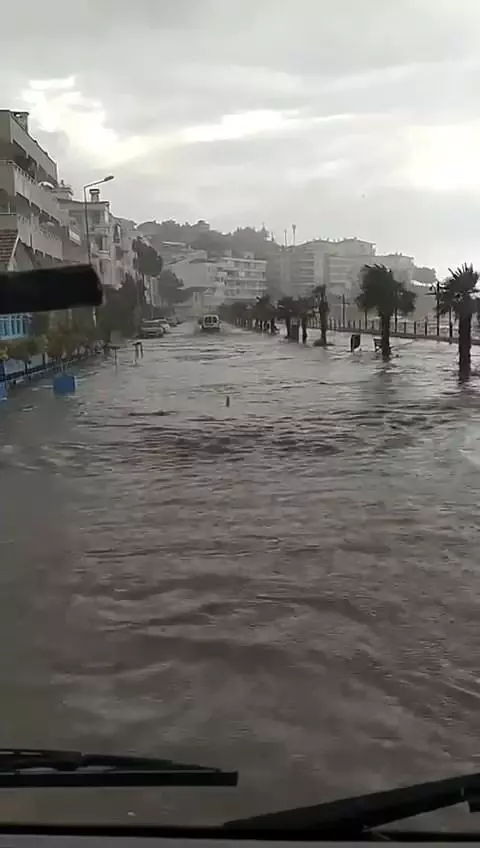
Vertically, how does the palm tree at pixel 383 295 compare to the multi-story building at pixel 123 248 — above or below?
below

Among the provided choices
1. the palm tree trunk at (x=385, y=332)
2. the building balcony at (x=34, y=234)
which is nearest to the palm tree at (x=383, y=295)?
the palm tree trunk at (x=385, y=332)

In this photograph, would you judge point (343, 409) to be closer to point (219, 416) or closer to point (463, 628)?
point (219, 416)

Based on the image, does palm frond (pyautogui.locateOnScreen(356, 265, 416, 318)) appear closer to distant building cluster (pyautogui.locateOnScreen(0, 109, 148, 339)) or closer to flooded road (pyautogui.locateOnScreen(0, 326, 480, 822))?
distant building cluster (pyautogui.locateOnScreen(0, 109, 148, 339))

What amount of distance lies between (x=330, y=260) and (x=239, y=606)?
316 feet

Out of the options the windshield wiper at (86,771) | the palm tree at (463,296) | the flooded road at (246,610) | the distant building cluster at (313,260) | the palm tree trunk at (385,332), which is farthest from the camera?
the distant building cluster at (313,260)

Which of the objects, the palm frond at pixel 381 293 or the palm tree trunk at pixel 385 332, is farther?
the palm tree trunk at pixel 385 332

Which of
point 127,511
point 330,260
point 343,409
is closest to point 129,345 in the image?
point 343,409

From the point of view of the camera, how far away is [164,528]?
8.02 meters

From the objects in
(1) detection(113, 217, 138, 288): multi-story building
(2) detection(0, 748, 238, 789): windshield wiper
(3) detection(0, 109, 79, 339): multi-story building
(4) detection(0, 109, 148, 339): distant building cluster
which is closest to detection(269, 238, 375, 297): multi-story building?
(1) detection(113, 217, 138, 288): multi-story building

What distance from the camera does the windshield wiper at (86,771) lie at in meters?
2.58

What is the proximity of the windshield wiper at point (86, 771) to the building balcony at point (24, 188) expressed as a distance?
32.8 meters

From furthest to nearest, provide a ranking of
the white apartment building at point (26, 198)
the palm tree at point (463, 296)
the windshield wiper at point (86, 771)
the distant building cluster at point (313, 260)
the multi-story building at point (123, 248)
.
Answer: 1. the distant building cluster at point (313, 260)
2. the multi-story building at point (123, 248)
3. the white apartment building at point (26, 198)
4. the palm tree at point (463, 296)
5. the windshield wiper at point (86, 771)

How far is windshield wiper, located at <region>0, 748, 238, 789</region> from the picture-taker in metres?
2.58

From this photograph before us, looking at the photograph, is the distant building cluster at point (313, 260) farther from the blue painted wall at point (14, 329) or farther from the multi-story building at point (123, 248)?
the blue painted wall at point (14, 329)
